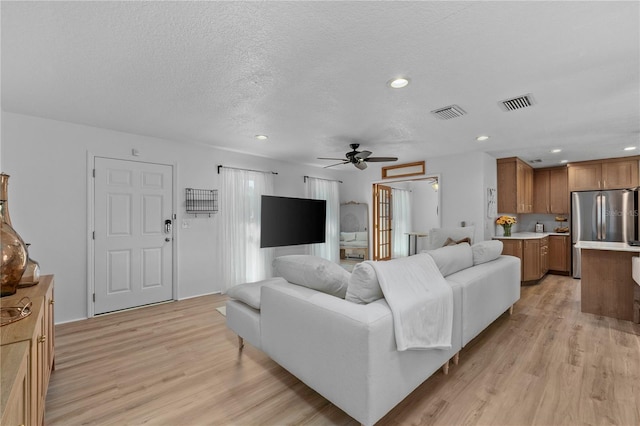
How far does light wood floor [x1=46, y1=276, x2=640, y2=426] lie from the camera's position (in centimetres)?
179

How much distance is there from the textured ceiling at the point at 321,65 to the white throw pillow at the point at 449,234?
171cm

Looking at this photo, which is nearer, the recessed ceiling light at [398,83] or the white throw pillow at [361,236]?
the recessed ceiling light at [398,83]

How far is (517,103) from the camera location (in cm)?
281

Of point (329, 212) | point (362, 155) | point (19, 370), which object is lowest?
point (19, 370)

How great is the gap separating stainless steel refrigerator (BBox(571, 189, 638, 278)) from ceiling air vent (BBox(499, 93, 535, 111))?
3950 mm

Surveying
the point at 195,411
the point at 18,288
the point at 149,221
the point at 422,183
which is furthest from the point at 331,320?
the point at 422,183

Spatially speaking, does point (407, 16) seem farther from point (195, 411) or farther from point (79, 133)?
point (79, 133)

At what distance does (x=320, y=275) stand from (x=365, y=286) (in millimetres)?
375

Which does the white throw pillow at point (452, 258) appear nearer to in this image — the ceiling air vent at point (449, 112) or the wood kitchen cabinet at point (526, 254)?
the ceiling air vent at point (449, 112)

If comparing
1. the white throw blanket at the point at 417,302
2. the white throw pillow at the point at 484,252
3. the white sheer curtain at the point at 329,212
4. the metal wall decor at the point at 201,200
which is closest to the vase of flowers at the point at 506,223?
the white throw pillow at the point at 484,252

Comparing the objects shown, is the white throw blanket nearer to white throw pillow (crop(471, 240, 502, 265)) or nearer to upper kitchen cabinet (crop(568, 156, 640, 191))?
white throw pillow (crop(471, 240, 502, 265))

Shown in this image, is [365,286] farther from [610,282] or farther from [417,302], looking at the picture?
[610,282]

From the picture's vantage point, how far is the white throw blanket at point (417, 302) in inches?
66.3

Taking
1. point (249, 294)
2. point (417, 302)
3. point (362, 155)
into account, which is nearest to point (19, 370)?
point (249, 294)
